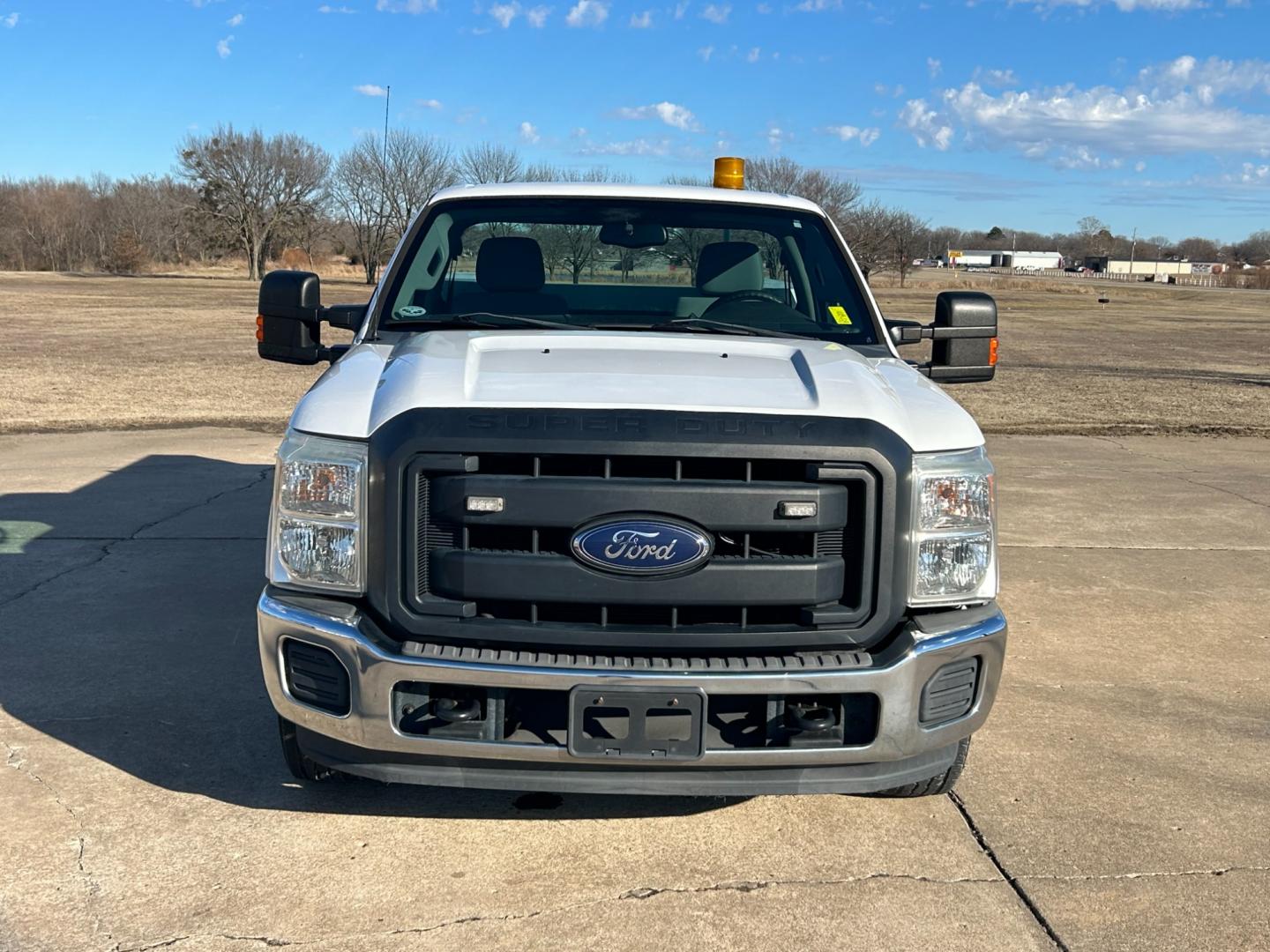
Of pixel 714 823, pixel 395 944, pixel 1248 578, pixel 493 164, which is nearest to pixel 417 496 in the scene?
pixel 395 944

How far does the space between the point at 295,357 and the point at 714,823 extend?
2416 millimetres

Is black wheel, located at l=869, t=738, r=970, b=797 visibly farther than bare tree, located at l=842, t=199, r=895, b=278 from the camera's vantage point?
No

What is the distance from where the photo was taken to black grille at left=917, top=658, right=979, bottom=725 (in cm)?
308

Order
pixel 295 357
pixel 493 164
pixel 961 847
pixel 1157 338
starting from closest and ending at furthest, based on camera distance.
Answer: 1. pixel 961 847
2. pixel 295 357
3. pixel 1157 338
4. pixel 493 164

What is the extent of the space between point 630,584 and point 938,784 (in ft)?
4.32

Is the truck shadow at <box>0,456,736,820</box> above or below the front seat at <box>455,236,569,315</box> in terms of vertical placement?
below

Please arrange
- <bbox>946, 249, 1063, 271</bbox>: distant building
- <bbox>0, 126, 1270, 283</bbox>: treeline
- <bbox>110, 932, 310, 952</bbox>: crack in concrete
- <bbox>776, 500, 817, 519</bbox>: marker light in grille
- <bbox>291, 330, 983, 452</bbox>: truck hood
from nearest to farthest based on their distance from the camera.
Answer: <bbox>110, 932, 310, 952</bbox>: crack in concrete, <bbox>776, 500, 817, 519</bbox>: marker light in grille, <bbox>291, 330, 983, 452</bbox>: truck hood, <bbox>0, 126, 1270, 283</bbox>: treeline, <bbox>946, 249, 1063, 271</bbox>: distant building

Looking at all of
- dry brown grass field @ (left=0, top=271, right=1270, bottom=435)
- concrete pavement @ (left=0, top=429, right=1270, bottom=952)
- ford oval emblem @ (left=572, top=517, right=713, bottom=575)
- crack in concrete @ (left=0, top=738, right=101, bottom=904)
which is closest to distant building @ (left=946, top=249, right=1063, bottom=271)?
dry brown grass field @ (left=0, top=271, right=1270, bottom=435)

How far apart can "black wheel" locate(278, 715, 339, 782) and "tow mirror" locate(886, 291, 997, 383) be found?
2.51 m

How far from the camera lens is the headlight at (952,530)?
3.12 meters

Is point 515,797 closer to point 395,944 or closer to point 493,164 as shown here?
point 395,944

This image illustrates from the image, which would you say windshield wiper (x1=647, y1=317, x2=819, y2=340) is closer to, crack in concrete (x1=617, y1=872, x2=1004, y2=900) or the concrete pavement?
the concrete pavement

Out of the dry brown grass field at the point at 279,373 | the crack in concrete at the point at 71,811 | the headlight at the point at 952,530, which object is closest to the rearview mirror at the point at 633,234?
the headlight at the point at 952,530

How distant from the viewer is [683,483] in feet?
9.77
